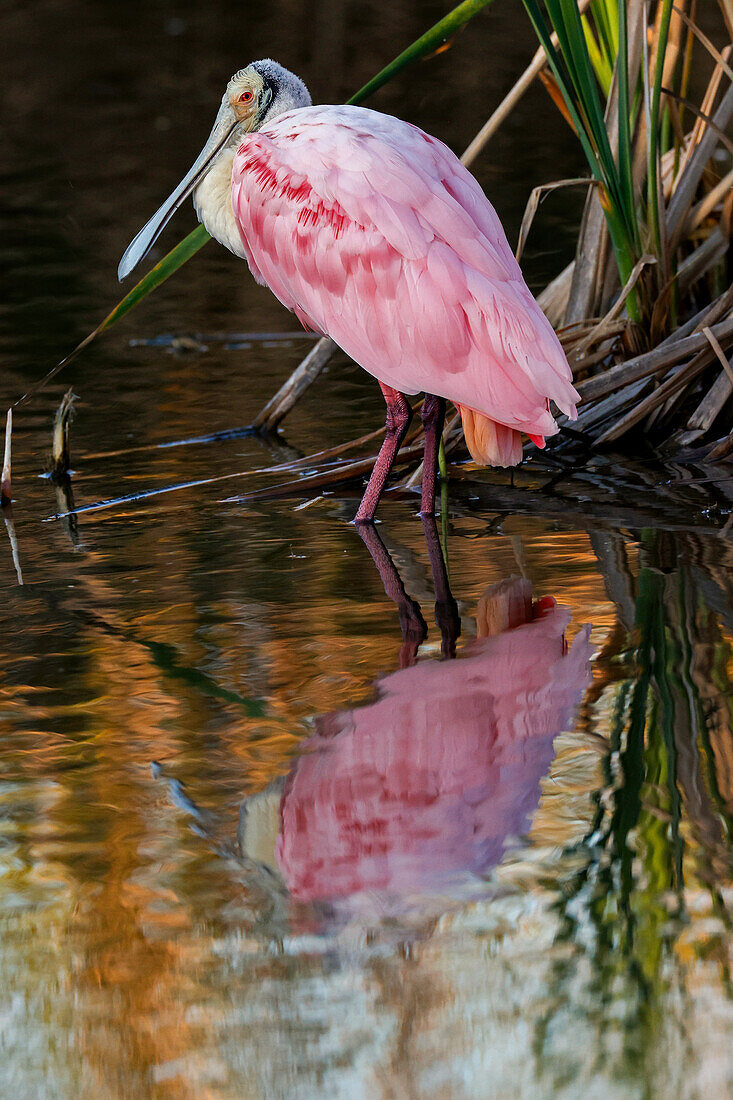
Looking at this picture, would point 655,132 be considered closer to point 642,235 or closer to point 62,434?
point 642,235

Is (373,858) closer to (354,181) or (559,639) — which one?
(559,639)

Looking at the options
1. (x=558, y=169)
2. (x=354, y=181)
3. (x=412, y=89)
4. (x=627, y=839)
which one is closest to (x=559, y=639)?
(x=627, y=839)

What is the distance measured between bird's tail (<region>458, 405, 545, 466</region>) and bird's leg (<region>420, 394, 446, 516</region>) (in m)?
0.22

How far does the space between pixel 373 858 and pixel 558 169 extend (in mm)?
8399

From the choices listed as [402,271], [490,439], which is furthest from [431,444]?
[402,271]

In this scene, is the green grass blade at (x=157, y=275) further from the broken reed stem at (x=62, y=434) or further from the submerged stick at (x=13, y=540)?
the submerged stick at (x=13, y=540)

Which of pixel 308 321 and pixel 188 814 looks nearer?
pixel 188 814

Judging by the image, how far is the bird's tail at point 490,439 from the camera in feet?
13.9

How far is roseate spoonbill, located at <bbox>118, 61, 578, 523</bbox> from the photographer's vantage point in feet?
13.2

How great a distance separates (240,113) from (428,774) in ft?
10.1

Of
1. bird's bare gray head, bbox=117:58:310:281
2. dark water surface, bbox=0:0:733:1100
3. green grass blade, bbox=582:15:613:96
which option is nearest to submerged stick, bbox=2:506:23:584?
dark water surface, bbox=0:0:733:1100

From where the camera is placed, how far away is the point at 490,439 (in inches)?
167

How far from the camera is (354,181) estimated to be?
4.18 m

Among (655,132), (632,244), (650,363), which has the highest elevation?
(655,132)
